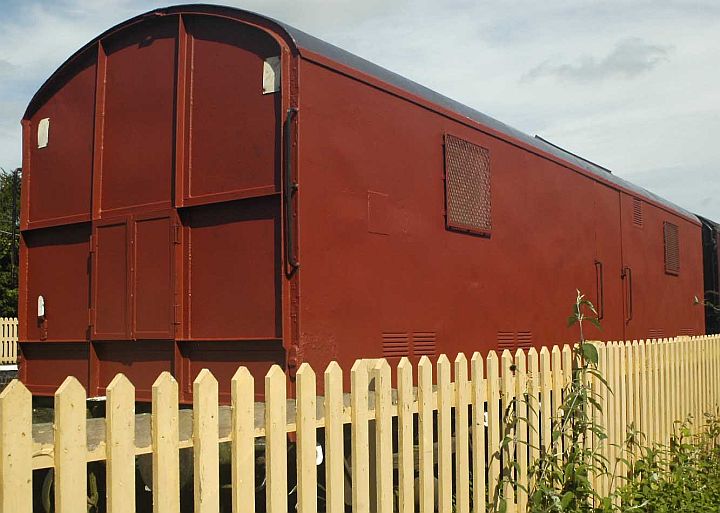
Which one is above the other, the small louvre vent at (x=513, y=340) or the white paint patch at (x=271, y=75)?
the white paint patch at (x=271, y=75)

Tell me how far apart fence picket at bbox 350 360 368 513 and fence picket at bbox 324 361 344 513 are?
0.45 feet

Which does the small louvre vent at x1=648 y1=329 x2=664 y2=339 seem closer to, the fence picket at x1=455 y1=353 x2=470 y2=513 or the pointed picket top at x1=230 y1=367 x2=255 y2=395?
the fence picket at x1=455 y1=353 x2=470 y2=513

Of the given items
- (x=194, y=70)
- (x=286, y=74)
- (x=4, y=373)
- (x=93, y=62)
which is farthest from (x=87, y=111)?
(x=4, y=373)

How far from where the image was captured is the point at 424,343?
588 centimetres

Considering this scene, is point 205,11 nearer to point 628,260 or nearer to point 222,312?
point 222,312

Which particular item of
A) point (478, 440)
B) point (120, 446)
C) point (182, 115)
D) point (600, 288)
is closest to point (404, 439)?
point (478, 440)

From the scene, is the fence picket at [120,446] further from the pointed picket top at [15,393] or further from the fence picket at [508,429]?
the fence picket at [508,429]

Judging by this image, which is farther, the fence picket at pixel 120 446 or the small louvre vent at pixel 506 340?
the small louvre vent at pixel 506 340

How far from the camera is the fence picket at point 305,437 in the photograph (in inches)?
125

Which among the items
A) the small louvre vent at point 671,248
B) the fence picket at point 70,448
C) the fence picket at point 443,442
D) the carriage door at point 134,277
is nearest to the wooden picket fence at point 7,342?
the carriage door at point 134,277

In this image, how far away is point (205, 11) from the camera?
17.4 feet

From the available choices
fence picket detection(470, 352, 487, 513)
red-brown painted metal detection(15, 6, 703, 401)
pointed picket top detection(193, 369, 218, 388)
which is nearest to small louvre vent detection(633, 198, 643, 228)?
red-brown painted metal detection(15, 6, 703, 401)

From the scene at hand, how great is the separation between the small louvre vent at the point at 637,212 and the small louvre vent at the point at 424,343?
5.79 meters

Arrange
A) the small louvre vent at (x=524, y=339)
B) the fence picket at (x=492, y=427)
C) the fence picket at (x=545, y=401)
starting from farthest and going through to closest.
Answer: the small louvre vent at (x=524, y=339) → the fence picket at (x=545, y=401) → the fence picket at (x=492, y=427)
